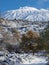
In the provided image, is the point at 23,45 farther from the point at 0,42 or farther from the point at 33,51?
the point at 0,42

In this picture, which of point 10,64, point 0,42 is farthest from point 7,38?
point 10,64

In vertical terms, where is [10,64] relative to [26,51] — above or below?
below

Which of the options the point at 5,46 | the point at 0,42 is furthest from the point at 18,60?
the point at 0,42

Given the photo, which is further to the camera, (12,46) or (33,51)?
(12,46)

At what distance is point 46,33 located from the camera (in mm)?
29047

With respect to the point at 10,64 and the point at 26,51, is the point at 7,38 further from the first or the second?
the point at 10,64

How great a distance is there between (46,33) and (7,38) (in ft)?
142

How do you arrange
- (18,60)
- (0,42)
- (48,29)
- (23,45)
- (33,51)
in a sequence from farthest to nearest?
(0,42)
(23,45)
(33,51)
(18,60)
(48,29)

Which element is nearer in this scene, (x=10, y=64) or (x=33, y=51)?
(x=10, y=64)

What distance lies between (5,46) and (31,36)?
6.55 m

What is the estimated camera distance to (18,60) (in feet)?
129

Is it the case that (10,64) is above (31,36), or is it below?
below

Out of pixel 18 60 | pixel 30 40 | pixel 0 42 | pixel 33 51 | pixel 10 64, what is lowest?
pixel 10 64

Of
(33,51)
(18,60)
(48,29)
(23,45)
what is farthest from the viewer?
(23,45)
